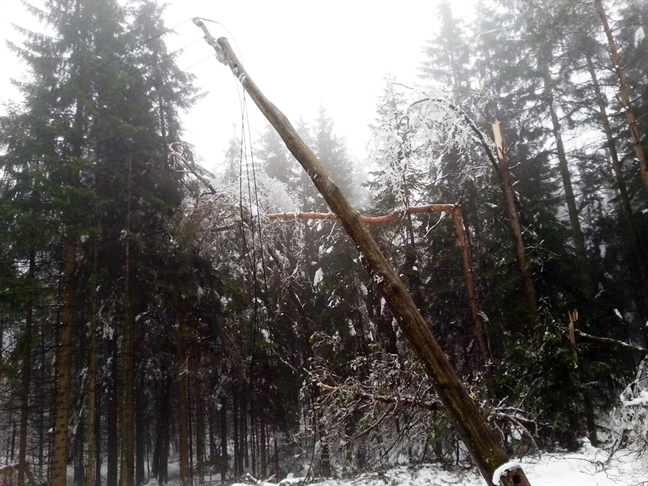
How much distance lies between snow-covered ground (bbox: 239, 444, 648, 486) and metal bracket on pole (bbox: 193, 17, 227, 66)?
690 centimetres

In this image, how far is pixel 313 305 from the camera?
17.6 meters

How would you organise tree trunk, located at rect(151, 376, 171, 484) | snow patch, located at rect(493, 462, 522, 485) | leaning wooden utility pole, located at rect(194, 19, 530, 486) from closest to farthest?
snow patch, located at rect(493, 462, 522, 485), leaning wooden utility pole, located at rect(194, 19, 530, 486), tree trunk, located at rect(151, 376, 171, 484)

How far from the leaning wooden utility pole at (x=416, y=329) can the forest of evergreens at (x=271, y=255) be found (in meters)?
4.43

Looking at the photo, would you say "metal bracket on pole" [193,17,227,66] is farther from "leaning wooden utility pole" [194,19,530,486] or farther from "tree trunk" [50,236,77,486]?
"tree trunk" [50,236,77,486]

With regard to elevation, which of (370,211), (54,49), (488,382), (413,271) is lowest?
(488,382)

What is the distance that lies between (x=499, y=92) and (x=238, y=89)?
17.9 meters

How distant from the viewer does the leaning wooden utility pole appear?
3.78 metres

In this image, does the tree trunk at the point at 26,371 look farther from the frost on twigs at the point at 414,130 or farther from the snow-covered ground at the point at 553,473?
the frost on twigs at the point at 414,130

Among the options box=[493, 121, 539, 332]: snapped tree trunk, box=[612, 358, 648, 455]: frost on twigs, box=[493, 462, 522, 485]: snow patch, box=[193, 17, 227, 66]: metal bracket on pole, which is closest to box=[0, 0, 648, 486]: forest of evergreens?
box=[493, 121, 539, 332]: snapped tree trunk

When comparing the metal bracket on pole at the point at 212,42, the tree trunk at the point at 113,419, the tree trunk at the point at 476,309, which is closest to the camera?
the metal bracket on pole at the point at 212,42

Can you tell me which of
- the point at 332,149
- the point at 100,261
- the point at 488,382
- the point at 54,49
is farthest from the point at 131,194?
the point at 332,149

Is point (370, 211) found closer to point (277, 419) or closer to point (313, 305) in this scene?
point (313, 305)

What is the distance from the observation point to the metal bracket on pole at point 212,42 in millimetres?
4941

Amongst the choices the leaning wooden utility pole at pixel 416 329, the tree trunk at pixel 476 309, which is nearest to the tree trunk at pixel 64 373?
the leaning wooden utility pole at pixel 416 329
